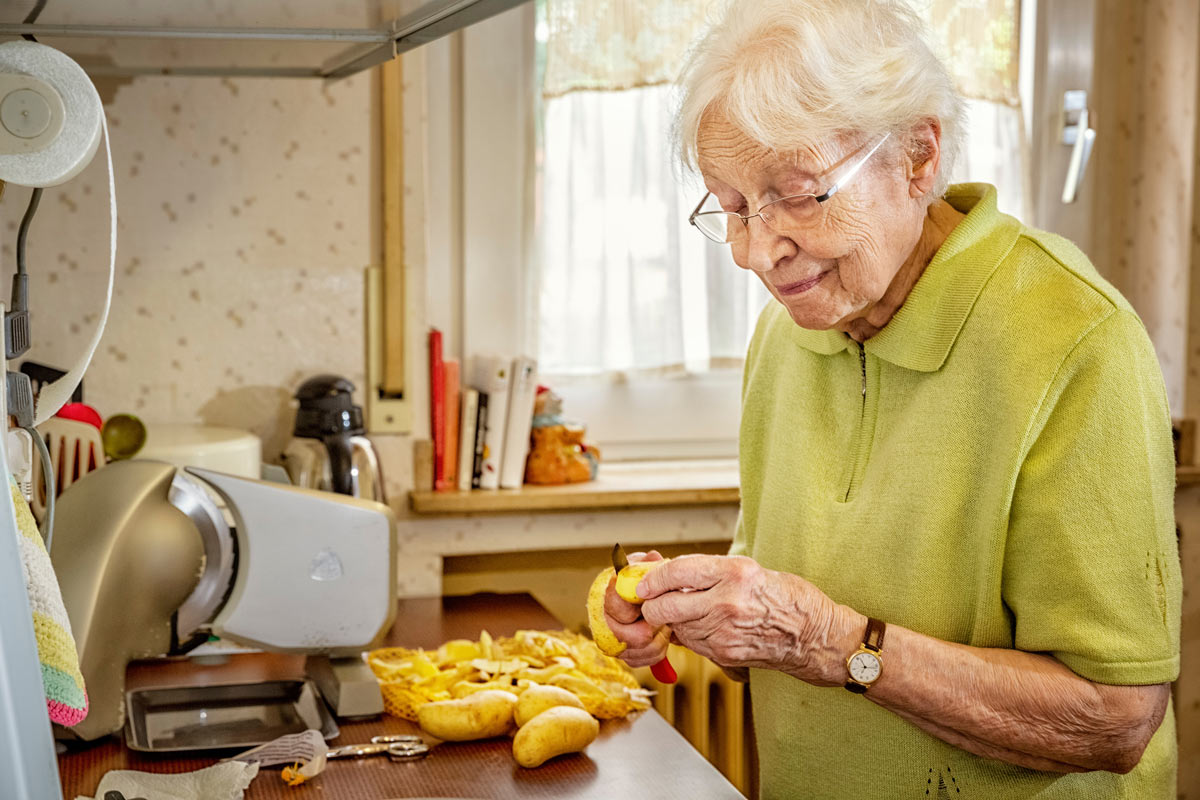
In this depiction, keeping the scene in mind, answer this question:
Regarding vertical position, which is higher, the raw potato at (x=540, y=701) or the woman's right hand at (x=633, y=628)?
the woman's right hand at (x=633, y=628)

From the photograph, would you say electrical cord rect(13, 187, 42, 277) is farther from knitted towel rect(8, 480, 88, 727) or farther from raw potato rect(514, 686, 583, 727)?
raw potato rect(514, 686, 583, 727)

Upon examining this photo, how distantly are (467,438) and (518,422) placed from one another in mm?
101

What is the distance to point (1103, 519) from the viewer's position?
0.98 metres

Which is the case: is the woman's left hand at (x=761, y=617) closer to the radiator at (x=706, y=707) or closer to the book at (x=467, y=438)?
the radiator at (x=706, y=707)

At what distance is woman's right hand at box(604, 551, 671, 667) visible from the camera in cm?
112

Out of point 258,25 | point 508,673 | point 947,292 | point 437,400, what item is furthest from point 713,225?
point 437,400

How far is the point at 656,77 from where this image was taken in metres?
2.37

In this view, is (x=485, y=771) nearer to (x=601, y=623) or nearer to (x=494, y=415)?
(x=601, y=623)

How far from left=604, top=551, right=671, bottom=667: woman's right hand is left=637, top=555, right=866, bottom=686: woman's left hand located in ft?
0.29

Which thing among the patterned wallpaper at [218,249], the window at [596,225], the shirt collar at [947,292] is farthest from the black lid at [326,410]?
the shirt collar at [947,292]

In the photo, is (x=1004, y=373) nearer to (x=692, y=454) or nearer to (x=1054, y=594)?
(x=1054, y=594)

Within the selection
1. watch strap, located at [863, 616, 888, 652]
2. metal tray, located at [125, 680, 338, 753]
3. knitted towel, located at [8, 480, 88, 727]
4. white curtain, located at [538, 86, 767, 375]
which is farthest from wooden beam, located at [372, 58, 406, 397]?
knitted towel, located at [8, 480, 88, 727]

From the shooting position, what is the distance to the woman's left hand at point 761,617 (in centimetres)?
102

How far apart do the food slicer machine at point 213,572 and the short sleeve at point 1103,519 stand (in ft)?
2.52
